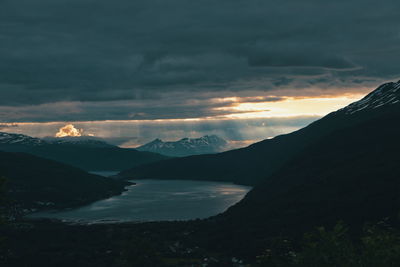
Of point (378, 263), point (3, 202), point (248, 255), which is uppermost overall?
point (3, 202)

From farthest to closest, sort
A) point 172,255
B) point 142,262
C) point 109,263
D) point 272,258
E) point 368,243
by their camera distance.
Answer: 1. point 172,255
2. point 109,263
3. point 142,262
4. point 272,258
5. point 368,243

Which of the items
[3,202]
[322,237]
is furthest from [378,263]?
[3,202]

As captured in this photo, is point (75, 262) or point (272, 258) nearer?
point (272, 258)

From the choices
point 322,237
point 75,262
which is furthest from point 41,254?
point 322,237

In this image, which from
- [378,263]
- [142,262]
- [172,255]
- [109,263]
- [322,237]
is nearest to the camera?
[378,263]

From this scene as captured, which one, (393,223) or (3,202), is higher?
(3,202)

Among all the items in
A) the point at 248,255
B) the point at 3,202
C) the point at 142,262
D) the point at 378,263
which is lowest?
the point at 248,255

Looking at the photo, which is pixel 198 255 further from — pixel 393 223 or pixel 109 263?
pixel 393 223

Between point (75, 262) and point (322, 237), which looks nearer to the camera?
point (322, 237)

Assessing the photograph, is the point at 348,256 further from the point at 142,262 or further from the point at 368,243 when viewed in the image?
the point at 142,262
